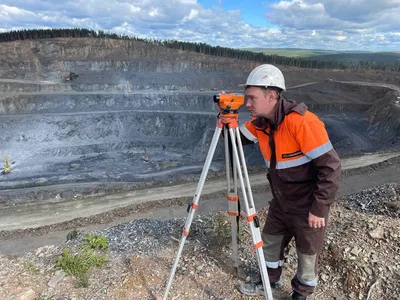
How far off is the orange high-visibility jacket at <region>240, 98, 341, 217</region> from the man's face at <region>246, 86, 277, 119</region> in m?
0.08

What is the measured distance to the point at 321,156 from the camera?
2852 millimetres

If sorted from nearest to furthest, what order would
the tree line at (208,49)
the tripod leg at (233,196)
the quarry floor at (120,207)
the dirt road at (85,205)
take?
the tripod leg at (233,196)
the quarry floor at (120,207)
the dirt road at (85,205)
the tree line at (208,49)

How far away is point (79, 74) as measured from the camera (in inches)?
1572

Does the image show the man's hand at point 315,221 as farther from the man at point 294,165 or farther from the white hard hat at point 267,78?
the white hard hat at point 267,78

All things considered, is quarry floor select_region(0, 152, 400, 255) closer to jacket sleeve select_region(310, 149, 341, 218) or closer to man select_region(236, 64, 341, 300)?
man select_region(236, 64, 341, 300)

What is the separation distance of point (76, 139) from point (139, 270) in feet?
91.6

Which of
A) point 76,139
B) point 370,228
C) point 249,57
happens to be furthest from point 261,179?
point 249,57

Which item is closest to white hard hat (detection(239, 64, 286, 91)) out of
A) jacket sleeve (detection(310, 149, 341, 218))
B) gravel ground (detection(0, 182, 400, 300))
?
jacket sleeve (detection(310, 149, 341, 218))

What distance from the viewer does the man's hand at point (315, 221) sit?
9.84 feet

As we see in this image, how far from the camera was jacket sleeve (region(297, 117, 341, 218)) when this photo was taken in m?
2.83

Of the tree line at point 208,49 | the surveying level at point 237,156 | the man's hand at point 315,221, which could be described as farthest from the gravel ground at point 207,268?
the tree line at point 208,49

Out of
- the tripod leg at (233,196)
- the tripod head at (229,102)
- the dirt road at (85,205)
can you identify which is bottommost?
the dirt road at (85,205)

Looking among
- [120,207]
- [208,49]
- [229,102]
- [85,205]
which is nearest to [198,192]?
[229,102]

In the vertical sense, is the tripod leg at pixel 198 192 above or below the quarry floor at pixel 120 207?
above
